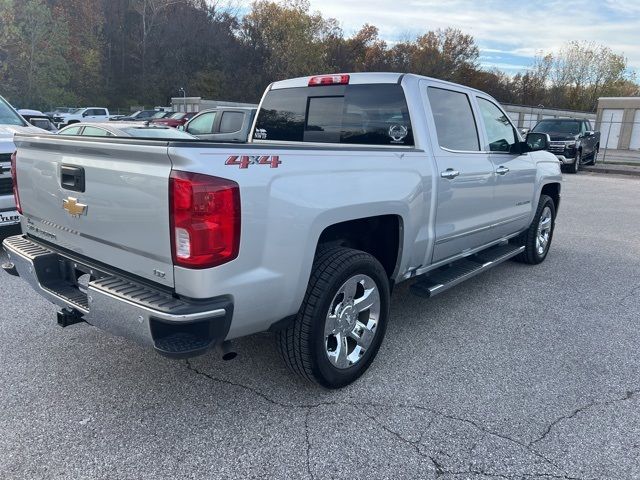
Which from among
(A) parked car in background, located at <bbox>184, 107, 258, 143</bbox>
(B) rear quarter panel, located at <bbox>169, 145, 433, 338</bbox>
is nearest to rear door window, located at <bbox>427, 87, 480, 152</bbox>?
(B) rear quarter panel, located at <bbox>169, 145, 433, 338</bbox>

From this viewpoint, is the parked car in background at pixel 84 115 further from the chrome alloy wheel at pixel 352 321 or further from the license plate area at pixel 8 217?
the chrome alloy wheel at pixel 352 321

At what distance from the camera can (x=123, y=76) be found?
197ft

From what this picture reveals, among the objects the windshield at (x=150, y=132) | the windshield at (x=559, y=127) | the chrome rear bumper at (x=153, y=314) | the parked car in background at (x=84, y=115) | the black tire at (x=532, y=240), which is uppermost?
the windshield at (x=559, y=127)

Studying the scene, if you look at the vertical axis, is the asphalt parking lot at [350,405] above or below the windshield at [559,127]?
below

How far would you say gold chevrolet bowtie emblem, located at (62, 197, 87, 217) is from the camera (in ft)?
9.10

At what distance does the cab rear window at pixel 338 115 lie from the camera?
387 cm

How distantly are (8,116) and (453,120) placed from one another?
653cm

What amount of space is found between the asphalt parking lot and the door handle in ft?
4.20

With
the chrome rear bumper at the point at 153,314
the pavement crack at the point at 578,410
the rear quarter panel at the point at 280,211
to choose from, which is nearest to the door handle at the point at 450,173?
the rear quarter panel at the point at 280,211

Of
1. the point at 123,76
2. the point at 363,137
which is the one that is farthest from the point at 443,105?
the point at 123,76

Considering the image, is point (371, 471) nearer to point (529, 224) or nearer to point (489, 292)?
point (489, 292)

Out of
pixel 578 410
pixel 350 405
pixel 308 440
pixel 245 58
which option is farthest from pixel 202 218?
pixel 245 58

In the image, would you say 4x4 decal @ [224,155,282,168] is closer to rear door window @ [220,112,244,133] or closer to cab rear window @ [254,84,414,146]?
cab rear window @ [254,84,414,146]

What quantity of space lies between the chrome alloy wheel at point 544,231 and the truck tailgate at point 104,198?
4993mm
